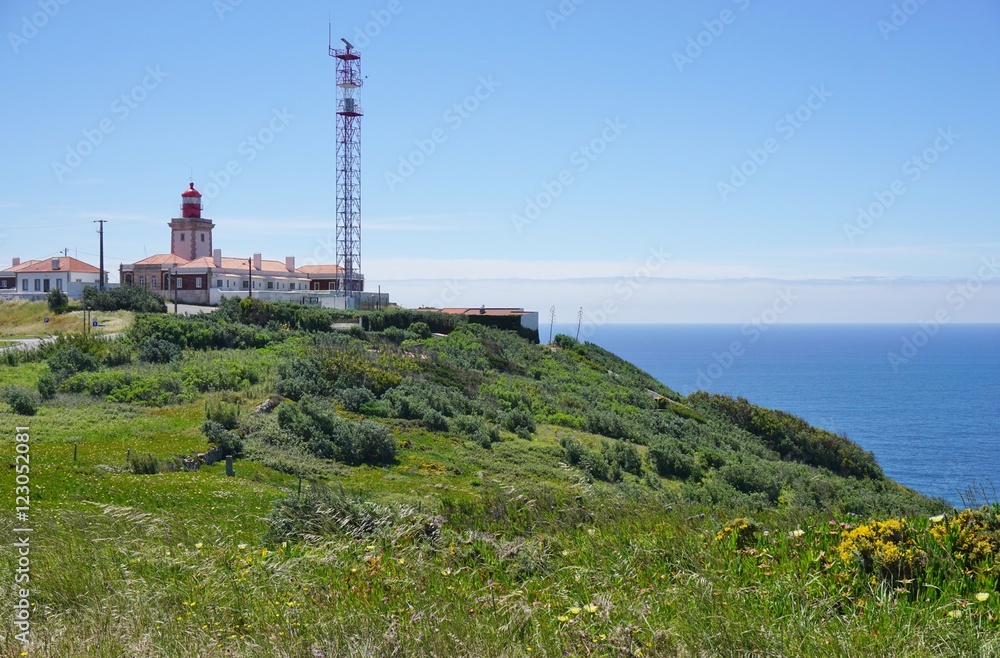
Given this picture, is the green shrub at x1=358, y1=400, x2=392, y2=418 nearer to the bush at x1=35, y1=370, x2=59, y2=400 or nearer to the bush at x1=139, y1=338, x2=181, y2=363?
the bush at x1=35, y1=370, x2=59, y2=400

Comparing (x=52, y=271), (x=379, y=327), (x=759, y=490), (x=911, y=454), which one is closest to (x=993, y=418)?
(x=911, y=454)

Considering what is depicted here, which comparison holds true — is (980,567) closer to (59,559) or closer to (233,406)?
(59,559)

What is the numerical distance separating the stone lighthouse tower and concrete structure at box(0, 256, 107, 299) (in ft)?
19.9

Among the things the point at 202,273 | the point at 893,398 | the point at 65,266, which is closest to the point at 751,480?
the point at 202,273

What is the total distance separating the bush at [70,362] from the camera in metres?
25.9

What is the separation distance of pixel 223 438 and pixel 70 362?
11.5 meters

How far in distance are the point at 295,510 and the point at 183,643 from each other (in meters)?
2.80

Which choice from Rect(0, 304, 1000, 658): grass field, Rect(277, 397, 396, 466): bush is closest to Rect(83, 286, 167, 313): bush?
Rect(277, 397, 396, 466): bush

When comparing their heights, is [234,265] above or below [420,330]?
above

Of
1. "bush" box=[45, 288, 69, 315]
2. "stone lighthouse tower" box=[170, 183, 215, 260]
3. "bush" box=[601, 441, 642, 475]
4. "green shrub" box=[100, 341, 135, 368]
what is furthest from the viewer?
"stone lighthouse tower" box=[170, 183, 215, 260]

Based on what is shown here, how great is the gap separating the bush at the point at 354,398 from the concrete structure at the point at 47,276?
3775 centimetres

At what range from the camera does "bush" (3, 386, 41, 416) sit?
20.4 meters

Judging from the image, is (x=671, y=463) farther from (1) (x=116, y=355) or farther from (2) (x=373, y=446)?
(1) (x=116, y=355)

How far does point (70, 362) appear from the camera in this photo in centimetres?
2652
